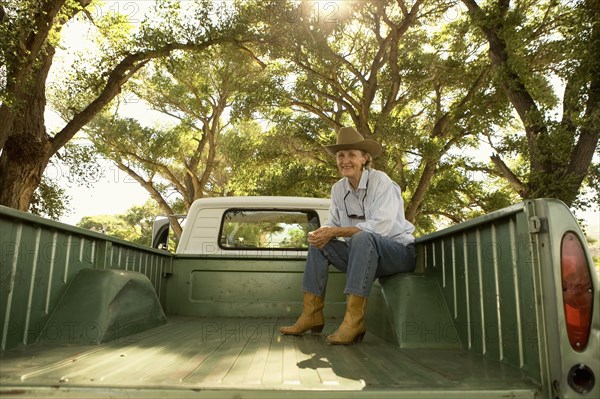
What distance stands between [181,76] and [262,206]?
17.8 metres

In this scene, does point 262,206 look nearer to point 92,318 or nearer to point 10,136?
point 92,318

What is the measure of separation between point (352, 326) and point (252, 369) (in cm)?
119

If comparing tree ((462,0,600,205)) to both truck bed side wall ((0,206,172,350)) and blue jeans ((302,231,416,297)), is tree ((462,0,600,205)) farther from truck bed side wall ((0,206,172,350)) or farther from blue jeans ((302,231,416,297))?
truck bed side wall ((0,206,172,350))

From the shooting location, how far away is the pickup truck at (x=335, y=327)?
1.69 meters

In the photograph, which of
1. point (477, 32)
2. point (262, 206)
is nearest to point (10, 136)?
point (262, 206)

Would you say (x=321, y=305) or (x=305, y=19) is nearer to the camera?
(x=321, y=305)

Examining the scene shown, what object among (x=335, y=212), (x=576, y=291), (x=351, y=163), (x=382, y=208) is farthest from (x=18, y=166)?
(x=576, y=291)

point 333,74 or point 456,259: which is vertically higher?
point 333,74

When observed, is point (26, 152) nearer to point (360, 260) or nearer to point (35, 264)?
point (35, 264)

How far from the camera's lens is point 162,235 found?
667 centimetres

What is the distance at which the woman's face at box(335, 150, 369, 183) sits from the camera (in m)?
3.82

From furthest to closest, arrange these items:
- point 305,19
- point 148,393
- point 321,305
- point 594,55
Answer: point 305,19 → point 594,55 → point 321,305 → point 148,393

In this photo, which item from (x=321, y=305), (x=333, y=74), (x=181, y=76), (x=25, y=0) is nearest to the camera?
(x=321, y=305)

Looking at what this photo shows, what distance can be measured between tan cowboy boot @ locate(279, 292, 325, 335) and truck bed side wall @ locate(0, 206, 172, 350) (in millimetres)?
1365
